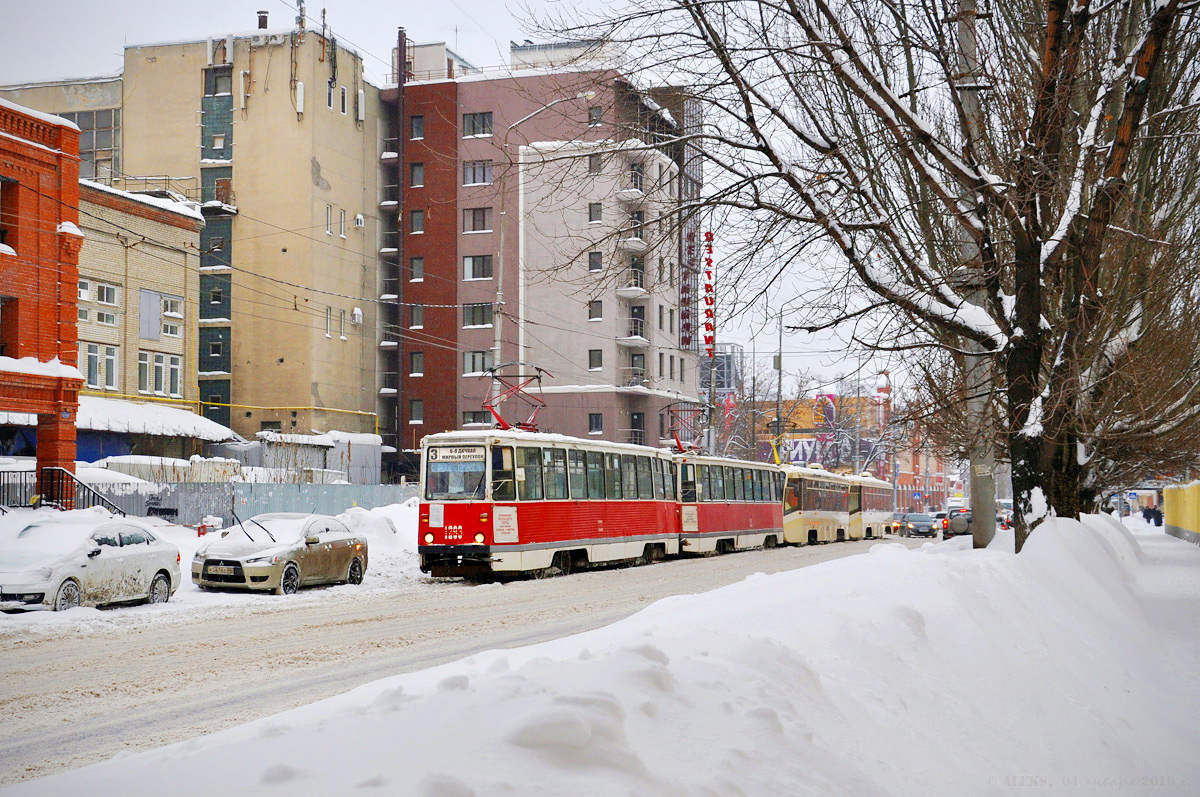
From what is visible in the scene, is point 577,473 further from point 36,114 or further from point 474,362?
point 474,362

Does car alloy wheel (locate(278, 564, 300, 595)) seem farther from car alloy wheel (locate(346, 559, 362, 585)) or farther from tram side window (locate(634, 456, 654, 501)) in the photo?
tram side window (locate(634, 456, 654, 501))

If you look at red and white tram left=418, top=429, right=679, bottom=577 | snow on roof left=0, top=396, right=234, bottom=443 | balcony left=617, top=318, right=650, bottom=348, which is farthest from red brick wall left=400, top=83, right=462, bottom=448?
red and white tram left=418, top=429, right=679, bottom=577

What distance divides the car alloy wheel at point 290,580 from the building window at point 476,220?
142 ft

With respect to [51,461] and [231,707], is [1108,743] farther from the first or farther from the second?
[51,461]

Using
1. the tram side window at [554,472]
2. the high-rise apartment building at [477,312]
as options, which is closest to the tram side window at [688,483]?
the tram side window at [554,472]

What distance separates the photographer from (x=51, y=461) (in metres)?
30.1

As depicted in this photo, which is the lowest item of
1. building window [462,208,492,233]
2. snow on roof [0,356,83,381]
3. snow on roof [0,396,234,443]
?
snow on roof [0,396,234,443]

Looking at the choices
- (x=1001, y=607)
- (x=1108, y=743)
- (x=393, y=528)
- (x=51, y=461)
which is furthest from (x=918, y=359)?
(x=51, y=461)

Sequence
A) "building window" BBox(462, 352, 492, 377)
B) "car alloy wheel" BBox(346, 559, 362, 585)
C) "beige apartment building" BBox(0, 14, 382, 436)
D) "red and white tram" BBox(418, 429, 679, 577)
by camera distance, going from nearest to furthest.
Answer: "car alloy wheel" BBox(346, 559, 362, 585), "red and white tram" BBox(418, 429, 679, 577), "beige apartment building" BBox(0, 14, 382, 436), "building window" BBox(462, 352, 492, 377)

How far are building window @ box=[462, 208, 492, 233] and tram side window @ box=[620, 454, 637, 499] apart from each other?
33617mm

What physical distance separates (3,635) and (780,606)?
11.8 m

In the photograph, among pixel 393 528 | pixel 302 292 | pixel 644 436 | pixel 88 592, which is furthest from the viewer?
pixel 644 436

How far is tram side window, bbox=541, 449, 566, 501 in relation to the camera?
27.6 meters

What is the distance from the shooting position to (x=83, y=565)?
1786cm
